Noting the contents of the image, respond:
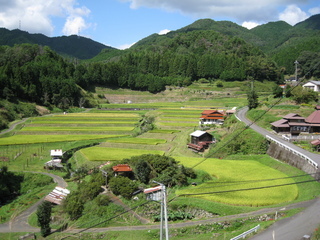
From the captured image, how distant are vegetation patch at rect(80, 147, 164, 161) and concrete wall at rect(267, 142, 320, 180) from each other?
36.9 ft

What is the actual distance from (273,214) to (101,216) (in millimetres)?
10506

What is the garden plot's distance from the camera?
1858cm

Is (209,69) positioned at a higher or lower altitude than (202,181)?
higher

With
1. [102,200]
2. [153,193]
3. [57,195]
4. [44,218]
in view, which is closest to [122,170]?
[153,193]

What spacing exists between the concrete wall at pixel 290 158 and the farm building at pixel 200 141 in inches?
282

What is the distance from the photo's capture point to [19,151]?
34.7m

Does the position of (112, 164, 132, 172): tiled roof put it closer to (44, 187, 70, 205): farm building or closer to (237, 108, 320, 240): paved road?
(44, 187, 70, 205): farm building

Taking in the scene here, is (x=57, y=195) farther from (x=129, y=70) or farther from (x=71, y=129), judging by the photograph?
(x=129, y=70)

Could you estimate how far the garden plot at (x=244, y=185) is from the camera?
61.0ft

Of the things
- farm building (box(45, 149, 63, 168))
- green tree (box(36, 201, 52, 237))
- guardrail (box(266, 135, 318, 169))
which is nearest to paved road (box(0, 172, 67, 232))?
green tree (box(36, 201, 52, 237))

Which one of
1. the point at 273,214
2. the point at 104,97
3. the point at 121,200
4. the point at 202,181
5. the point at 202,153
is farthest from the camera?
the point at 104,97

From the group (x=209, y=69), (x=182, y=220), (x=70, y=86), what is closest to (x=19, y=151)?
(x=182, y=220)

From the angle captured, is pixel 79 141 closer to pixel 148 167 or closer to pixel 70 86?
pixel 148 167

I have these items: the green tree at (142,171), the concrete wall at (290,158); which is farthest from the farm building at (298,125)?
the green tree at (142,171)
